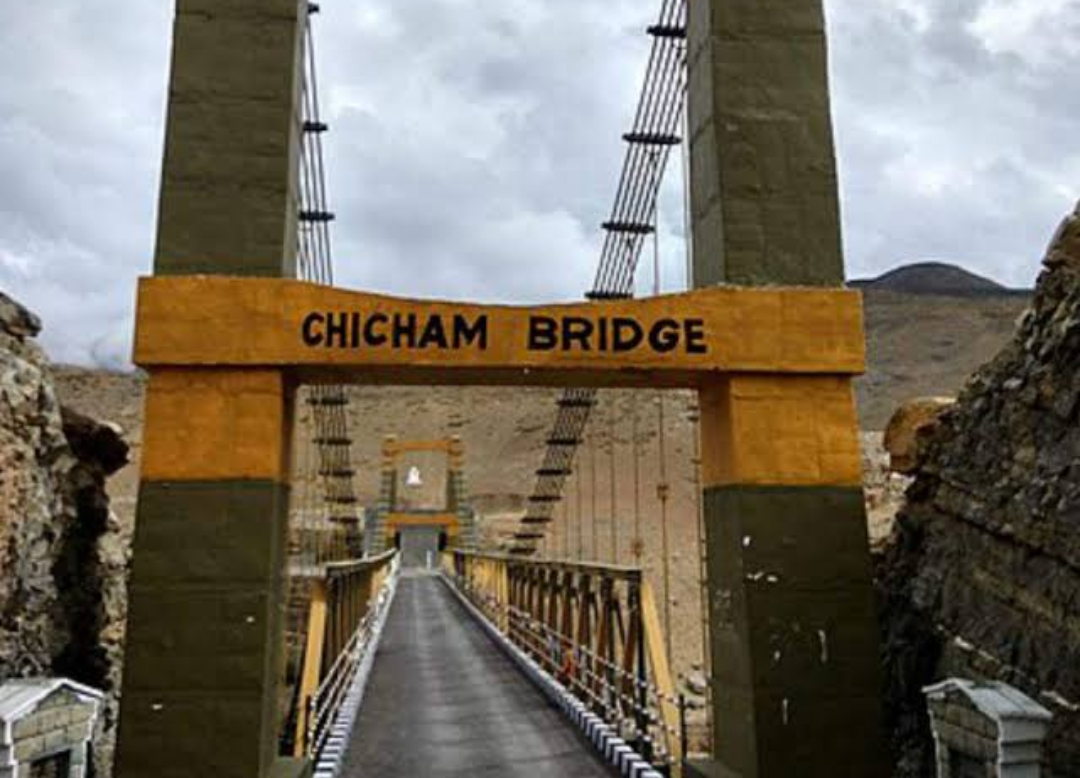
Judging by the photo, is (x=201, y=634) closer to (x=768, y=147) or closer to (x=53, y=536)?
(x=53, y=536)

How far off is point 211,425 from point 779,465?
4.01m

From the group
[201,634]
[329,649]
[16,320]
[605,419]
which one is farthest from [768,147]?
[605,419]

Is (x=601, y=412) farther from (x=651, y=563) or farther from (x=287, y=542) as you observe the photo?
(x=287, y=542)

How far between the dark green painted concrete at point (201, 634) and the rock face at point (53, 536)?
2018 mm

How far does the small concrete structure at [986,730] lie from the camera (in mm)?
5035

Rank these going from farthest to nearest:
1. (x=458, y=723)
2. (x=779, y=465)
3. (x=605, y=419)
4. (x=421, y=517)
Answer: (x=605, y=419) < (x=421, y=517) < (x=458, y=723) < (x=779, y=465)

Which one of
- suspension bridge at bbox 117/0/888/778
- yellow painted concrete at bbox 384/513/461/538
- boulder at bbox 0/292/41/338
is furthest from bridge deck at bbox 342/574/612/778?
yellow painted concrete at bbox 384/513/461/538

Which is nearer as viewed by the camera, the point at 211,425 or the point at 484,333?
the point at 211,425

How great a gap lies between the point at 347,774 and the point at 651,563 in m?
43.9

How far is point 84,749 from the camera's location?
607 centimetres

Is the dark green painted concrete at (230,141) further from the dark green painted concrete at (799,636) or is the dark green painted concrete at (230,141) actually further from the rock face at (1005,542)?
the rock face at (1005,542)

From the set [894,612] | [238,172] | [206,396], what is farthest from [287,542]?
[894,612]

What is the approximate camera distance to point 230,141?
7.66m

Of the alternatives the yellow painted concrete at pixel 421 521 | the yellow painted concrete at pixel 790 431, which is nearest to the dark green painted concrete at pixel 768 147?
the yellow painted concrete at pixel 790 431
